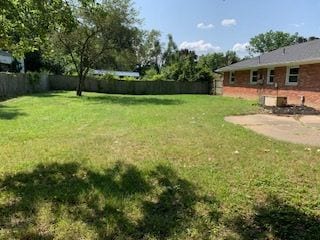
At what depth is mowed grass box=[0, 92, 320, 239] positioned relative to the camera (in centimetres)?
368

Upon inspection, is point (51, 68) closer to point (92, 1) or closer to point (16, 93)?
point (16, 93)

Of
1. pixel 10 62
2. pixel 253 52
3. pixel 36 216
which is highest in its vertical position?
pixel 253 52

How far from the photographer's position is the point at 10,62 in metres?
33.8

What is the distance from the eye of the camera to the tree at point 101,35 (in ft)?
72.9

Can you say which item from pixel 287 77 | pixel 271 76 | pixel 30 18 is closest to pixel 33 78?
pixel 271 76

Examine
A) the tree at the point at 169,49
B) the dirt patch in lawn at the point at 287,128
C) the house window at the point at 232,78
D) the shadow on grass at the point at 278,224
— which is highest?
the tree at the point at 169,49

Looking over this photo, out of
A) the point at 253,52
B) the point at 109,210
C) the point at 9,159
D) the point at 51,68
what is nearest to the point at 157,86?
the point at 51,68

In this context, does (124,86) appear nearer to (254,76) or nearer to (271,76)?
(254,76)

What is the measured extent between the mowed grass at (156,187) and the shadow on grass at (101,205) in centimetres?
1

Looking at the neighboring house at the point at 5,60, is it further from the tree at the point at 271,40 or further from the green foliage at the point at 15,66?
the tree at the point at 271,40

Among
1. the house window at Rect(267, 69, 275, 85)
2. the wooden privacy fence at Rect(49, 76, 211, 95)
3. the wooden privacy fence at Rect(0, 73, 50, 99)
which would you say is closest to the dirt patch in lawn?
the house window at Rect(267, 69, 275, 85)

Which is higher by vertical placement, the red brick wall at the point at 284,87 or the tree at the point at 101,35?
the tree at the point at 101,35

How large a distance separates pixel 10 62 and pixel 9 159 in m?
30.3

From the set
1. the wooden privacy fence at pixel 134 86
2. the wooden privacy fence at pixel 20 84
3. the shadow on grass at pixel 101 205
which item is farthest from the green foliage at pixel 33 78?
the shadow on grass at pixel 101 205
